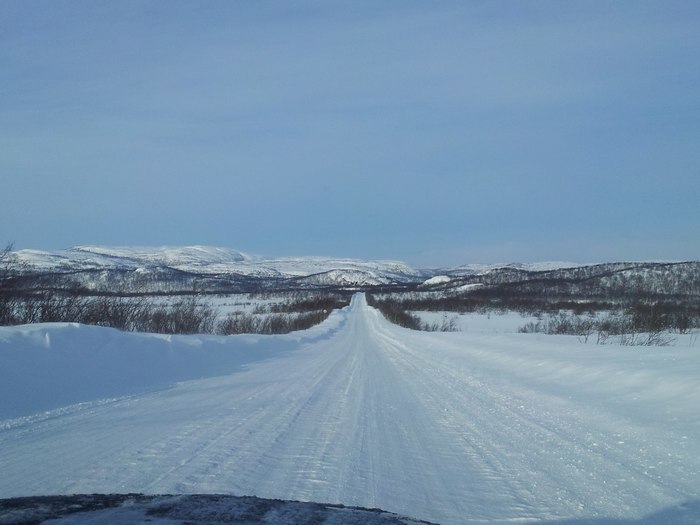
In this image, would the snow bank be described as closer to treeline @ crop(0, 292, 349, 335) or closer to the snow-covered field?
the snow-covered field

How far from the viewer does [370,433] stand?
6.61 meters

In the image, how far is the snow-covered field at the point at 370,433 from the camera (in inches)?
171

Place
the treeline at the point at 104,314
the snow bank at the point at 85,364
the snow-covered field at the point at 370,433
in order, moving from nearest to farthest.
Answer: the snow-covered field at the point at 370,433 < the snow bank at the point at 85,364 < the treeline at the point at 104,314

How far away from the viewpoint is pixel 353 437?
6367mm

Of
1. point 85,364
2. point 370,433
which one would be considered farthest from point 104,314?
point 370,433

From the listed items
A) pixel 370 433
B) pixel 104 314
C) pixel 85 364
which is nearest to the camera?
pixel 370 433

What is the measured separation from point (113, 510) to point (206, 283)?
164 metres

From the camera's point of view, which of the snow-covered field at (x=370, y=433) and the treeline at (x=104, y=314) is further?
the treeline at (x=104, y=314)

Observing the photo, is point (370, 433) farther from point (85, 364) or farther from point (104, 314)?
point (104, 314)

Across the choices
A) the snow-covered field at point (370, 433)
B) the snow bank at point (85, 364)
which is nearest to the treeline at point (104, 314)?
the snow bank at point (85, 364)

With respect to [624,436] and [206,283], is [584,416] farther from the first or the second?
[206,283]

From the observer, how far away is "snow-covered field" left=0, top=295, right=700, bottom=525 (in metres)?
4.34

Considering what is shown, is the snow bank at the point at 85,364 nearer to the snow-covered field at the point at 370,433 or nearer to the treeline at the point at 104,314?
the snow-covered field at the point at 370,433

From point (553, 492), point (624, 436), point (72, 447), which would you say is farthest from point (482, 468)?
point (72, 447)
